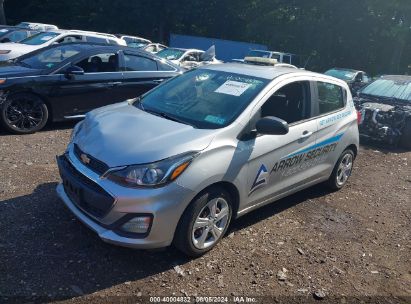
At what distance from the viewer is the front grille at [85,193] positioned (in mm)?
3393

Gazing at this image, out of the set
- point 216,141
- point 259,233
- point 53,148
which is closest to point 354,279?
point 259,233

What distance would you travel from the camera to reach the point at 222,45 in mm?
32750

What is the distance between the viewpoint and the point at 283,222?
476cm

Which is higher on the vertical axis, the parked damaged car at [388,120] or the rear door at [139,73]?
the rear door at [139,73]

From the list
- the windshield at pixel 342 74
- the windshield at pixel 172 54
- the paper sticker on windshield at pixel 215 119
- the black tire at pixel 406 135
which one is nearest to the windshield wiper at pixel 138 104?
the paper sticker on windshield at pixel 215 119

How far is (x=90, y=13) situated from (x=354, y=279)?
38.9m

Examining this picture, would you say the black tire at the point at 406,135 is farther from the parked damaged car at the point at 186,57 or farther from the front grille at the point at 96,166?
the parked damaged car at the point at 186,57

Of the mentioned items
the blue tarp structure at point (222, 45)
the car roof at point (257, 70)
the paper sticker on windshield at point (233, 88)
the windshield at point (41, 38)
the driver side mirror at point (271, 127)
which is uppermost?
the car roof at point (257, 70)

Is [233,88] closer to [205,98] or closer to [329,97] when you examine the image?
[205,98]

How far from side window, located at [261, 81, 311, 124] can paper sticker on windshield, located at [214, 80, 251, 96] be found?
29 cm

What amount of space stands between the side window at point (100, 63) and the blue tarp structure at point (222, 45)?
24.1 m

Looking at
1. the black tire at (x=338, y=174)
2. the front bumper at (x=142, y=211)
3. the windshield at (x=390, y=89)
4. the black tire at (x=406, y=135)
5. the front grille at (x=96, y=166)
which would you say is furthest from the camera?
the windshield at (x=390, y=89)

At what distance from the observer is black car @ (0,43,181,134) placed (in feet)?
22.2

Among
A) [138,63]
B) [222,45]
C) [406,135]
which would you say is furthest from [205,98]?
[222,45]
